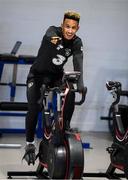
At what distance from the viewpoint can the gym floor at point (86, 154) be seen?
477 cm

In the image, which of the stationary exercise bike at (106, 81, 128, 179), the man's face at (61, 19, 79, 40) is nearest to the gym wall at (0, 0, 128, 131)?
the stationary exercise bike at (106, 81, 128, 179)

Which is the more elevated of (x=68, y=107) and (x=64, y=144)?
(x=68, y=107)

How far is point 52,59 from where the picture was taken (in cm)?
416

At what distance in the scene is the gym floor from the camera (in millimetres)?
4773

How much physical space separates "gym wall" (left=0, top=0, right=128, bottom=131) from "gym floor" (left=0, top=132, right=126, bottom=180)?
0.45m

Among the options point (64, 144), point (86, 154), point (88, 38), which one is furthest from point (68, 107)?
point (88, 38)

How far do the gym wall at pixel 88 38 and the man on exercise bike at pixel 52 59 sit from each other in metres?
2.67

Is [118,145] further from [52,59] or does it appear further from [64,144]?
[52,59]

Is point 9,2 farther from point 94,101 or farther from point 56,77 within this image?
point 56,77

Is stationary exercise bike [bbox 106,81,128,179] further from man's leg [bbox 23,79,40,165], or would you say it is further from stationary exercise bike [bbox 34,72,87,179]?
man's leg [bbox 23,79,40,165]

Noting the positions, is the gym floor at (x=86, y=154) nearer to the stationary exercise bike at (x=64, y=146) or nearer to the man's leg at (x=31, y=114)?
the man's leg at (x=31, y=114)

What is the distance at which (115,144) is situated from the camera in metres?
4.35

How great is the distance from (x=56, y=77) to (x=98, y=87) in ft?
9.89

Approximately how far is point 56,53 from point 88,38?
3086 mm
